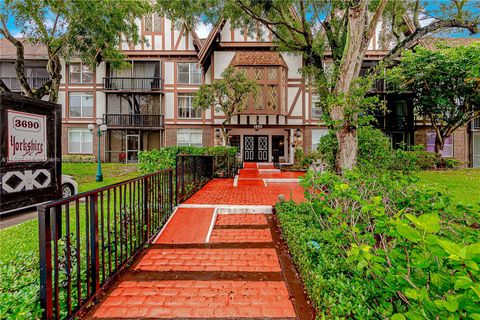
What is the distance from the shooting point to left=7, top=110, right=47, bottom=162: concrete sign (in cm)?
202

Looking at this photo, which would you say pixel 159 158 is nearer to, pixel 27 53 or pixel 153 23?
pixel 153 23

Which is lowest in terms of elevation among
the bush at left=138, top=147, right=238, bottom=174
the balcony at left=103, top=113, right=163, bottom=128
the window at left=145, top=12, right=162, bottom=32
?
the bush at left=138, top=147, right=238, bottom=174

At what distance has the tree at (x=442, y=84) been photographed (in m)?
14.3

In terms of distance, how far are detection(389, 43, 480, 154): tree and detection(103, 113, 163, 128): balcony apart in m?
16.6

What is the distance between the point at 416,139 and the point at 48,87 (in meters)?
23.8

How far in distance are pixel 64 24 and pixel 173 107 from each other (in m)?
10.2

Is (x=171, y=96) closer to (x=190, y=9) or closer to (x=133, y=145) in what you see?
(x=133, y=145)

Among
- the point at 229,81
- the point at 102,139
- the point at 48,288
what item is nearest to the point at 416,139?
the point at 229,81

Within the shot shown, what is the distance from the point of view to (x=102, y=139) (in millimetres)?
20328

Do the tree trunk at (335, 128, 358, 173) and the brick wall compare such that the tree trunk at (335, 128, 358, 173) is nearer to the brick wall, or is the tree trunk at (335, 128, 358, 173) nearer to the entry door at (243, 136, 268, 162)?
the entry door at (243, 136, 268, 162)

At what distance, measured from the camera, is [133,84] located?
2030cm

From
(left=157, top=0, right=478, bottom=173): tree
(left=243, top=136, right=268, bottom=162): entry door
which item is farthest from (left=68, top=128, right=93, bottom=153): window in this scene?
(left=157, top=0, right=478, bottom=173): tree

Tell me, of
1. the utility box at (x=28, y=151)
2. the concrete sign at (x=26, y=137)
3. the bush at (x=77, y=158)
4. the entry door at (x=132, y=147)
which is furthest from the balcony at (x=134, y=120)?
the concrete sign at (x=26, y=137)

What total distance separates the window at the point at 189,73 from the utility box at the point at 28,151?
18.7m
